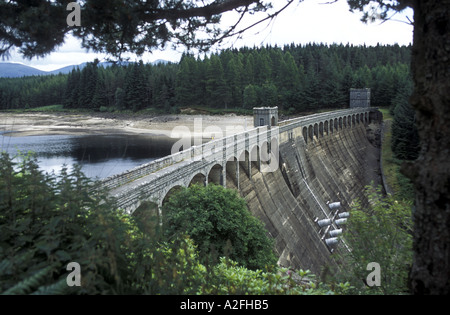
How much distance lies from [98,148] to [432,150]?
212ft

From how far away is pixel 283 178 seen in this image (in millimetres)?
38750

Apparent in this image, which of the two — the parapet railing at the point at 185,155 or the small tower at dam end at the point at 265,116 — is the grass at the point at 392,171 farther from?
the small tower at dam end at the point at 265,116

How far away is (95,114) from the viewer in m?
106

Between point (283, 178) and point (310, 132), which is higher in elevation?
point (310, 132)

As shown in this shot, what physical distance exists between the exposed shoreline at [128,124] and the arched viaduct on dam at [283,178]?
26.2 meters

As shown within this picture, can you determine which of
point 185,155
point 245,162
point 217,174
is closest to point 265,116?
point 245,162

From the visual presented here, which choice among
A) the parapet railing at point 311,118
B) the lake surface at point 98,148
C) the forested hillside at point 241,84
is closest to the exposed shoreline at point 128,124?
the forested hillside at point 241,84

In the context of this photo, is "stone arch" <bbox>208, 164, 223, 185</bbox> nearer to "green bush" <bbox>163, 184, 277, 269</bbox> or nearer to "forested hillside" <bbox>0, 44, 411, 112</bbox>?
"green bush" <bbox>163, 184, 277, 269</bbox>

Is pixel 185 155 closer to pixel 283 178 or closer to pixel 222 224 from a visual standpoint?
pixel 222 224

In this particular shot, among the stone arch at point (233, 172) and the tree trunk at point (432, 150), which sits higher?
the tree trunk at point (432, 150)

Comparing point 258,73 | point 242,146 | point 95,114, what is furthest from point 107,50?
point 95,114

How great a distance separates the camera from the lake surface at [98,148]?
→ 53500 mm

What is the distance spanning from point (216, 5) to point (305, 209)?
106ft
